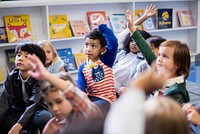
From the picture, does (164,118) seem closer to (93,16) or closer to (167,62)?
(167,62)

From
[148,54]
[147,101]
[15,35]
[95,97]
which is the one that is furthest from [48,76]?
[15,35]

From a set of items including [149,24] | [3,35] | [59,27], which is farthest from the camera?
[149,24]

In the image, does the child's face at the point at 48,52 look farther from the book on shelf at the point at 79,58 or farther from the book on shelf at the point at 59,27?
the book on shelf at the point at 79,58

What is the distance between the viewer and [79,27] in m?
3.73

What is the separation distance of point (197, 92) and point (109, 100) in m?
1.49

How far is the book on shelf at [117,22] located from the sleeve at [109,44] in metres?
1.88

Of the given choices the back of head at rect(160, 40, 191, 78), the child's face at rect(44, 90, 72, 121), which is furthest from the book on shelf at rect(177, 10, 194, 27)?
the child's face at rect(44, 90, 72, 121)

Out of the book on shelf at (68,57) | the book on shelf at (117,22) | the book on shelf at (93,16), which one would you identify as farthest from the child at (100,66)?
the book on shelf at (117,22)

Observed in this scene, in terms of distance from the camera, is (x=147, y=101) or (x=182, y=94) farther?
(x=182, y=94)

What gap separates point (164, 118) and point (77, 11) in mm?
3282

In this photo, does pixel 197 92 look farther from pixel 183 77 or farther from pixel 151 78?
pixel 151 78

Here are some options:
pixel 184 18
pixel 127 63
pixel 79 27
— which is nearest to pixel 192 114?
pixel 127 63

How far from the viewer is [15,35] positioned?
327 cm

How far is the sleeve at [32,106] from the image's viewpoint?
6.22 ft
